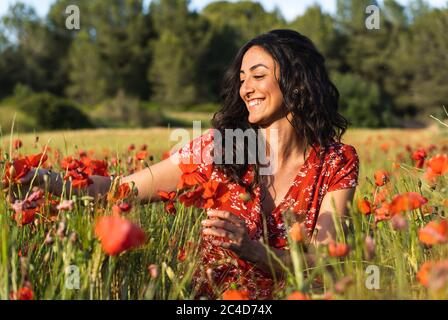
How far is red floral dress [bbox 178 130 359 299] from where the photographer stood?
87.2 inches

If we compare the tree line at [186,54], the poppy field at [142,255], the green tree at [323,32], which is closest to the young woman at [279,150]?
the poppy field at [142,255]

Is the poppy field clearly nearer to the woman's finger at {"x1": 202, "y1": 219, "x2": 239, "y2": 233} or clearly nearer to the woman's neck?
the woman's finger at {"x1": 202, "y1": 219, "x2": 239, "y2": 233}

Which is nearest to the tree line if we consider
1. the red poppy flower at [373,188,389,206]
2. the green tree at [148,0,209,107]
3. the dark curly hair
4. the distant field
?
the green tree at [148,0,209,107]

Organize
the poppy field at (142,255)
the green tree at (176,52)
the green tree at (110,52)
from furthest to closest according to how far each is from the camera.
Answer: the green tree at (176,52), the green tree at (110,52), the poppy field at (142,255)

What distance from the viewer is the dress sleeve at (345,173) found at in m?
2.37

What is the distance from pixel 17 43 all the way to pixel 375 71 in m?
23.7

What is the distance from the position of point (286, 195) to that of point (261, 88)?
0.43m

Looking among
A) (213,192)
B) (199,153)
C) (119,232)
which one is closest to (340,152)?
(199,153)

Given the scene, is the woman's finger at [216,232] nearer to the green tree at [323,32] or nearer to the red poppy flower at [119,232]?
the red poppy flower at [119,232]

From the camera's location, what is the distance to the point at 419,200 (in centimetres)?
145

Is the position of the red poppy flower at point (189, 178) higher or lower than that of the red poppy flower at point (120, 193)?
higher

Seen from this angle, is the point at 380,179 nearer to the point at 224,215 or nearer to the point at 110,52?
the point at 224,215

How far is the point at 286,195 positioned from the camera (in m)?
2.39

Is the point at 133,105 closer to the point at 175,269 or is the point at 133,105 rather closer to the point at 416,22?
the point at 416,22
